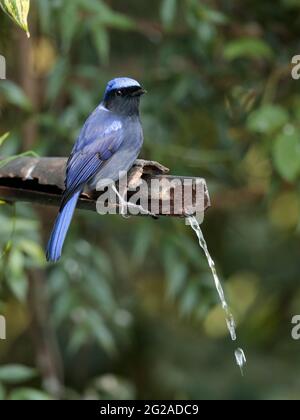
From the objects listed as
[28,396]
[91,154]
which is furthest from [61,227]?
[28,396]

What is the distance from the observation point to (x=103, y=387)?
489cm

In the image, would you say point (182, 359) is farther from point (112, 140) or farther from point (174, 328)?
point (112, 140)

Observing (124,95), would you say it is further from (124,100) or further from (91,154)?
(91,154)

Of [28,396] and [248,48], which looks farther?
[248,48]

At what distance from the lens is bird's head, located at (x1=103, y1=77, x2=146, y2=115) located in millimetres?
3496

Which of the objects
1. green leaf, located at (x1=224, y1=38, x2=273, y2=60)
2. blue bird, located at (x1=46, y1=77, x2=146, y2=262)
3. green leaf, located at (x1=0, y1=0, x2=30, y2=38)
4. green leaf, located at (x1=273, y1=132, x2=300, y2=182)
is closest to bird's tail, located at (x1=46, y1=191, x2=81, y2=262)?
blue bird, located at (x1=46, y1=77, x2=146, y2=262)

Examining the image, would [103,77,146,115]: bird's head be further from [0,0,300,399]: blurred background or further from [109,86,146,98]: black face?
[0,0,300,399]: blurred background

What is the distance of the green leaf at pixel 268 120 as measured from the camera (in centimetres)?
407

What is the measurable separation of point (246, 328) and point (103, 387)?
4.31ft

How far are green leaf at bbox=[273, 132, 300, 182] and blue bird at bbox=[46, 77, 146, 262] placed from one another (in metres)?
0.78

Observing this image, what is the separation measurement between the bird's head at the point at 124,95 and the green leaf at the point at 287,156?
781 mm

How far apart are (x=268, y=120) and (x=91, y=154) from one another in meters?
1.08

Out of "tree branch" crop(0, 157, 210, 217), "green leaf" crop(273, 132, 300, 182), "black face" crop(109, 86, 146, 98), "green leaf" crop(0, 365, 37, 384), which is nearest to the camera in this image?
"tree branch" crop(0, 157, 210, 217)

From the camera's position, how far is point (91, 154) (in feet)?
10.8
